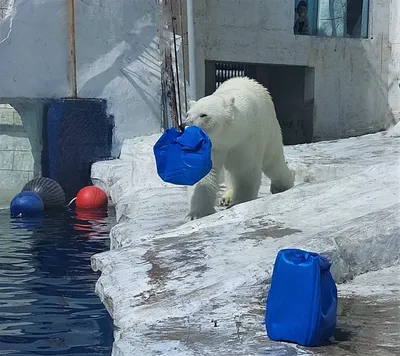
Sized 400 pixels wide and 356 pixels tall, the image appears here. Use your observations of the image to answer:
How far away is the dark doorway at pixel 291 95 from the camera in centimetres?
1219

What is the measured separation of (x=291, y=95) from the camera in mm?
12945

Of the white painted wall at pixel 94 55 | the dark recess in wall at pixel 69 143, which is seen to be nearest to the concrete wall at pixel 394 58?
the white painted wall at pixel 94 55

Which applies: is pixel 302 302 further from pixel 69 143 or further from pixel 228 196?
pixel 69 143

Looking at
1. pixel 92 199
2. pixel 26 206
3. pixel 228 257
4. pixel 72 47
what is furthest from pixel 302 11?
pixel 228 257

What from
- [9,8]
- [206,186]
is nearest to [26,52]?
[9,8]

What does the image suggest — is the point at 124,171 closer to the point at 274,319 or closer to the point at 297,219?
the point at 297,219

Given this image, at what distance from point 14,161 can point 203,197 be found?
5989mm

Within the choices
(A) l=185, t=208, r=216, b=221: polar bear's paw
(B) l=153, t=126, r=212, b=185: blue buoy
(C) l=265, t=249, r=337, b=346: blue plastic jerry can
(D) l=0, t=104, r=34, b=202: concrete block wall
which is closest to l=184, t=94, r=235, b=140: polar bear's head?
(B) l=153, t=126, r=212, b=185: blue buoy

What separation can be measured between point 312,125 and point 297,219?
851 centimetres

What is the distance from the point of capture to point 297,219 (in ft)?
12.4

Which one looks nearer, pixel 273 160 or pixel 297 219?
pixel 297 219

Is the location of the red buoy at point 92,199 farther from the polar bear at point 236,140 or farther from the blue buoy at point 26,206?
the polar bear at point 236,140

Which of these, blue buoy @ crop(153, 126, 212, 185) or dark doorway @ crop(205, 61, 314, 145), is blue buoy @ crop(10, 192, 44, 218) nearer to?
blue buoy @ crop(153, 126, 212, 185)

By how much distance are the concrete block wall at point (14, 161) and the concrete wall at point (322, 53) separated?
2.84m
